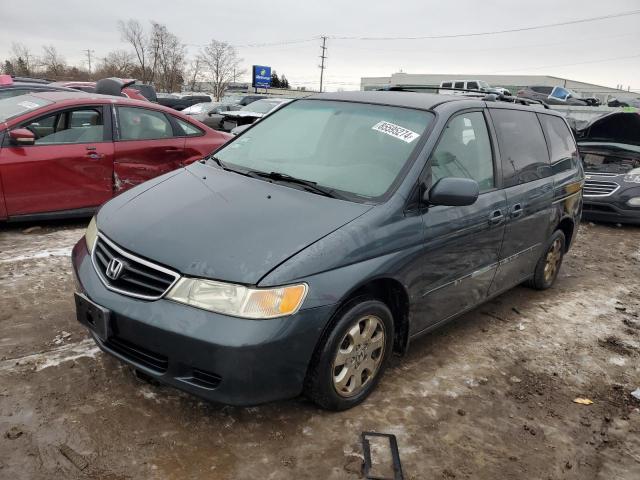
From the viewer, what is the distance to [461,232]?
337 cm

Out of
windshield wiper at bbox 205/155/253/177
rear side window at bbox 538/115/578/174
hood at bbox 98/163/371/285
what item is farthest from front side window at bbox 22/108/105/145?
rear side window at bbox 538/115/578/174

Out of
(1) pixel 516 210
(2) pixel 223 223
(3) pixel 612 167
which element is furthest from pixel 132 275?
(3) pixel 612 167

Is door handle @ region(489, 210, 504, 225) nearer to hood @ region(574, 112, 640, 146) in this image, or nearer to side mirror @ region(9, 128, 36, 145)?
side mirror @ region(9, 128, 36, 145)

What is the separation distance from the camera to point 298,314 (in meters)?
2.40

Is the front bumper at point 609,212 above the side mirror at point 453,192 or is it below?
below

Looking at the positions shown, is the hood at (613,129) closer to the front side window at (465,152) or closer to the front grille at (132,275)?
the front side window at (465,152)

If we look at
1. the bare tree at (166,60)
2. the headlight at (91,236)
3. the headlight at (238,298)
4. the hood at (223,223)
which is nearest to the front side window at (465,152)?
the hood at (223,223)

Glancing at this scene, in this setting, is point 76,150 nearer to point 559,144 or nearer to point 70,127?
point 70,127

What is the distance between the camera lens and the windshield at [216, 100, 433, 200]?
10.3 feet

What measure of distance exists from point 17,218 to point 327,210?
4028 mm

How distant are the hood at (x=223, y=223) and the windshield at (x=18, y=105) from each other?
3152mm

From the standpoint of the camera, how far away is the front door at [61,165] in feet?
17.2

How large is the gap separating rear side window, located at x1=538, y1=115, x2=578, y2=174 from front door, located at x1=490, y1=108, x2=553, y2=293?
15 centimetres

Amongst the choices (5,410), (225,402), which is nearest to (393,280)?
(225,402)
